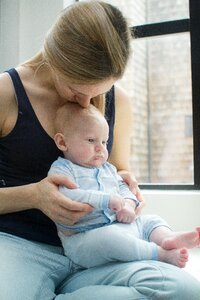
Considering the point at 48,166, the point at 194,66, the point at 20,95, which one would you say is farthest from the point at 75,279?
the point at 194,66

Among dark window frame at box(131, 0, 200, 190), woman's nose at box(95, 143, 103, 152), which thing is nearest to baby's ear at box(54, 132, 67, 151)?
woman's nose at box(95, 143, 103, 152)

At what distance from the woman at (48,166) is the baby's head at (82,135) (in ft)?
0.14

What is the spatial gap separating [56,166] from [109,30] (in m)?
0.45

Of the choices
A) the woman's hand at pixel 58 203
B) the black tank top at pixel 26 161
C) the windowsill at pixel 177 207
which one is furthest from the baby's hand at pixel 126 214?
the windowsill at pixel 177 207

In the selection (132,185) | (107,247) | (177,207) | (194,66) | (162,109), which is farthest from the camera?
(162,109)

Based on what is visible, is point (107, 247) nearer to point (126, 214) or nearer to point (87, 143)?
point (126, 214)

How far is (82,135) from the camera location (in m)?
1.22

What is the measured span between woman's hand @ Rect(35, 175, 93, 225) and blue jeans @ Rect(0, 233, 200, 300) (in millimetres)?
155

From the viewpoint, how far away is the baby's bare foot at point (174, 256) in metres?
1.09

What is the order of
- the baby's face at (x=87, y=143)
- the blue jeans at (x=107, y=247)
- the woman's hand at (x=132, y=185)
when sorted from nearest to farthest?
the blue jeans at (x=107, y=247) → the baby's face at (x=87, y=143) → the woman's hand at (x=132, y=185)

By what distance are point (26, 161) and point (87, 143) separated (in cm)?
22

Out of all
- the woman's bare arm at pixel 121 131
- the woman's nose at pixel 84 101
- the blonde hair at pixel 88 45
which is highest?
the blonde hair at pixel 88 45

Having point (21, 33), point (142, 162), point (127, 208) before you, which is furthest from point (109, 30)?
point (142, 162)

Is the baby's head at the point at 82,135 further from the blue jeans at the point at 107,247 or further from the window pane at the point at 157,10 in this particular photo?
the window pane at the point at 157,10
